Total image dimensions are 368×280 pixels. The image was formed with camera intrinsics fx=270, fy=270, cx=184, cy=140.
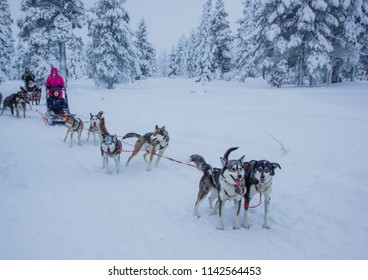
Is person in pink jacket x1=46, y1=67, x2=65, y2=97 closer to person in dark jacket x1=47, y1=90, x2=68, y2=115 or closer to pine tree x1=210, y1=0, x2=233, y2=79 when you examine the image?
person in dark jacket x1=47, y1=90, x2=68, y2=115

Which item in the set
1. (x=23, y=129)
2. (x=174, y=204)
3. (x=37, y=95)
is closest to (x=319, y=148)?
(x=174, y=204)

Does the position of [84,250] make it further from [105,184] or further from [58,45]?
[58,45]

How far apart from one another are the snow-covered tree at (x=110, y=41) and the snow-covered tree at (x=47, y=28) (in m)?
1.71

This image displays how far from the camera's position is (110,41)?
23.6 meters

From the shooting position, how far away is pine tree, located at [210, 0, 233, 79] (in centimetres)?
3164

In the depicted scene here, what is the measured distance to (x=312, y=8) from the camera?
54.3ft

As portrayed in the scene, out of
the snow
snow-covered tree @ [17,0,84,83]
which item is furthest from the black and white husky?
snow-covered tree @ [17,0,84,83]

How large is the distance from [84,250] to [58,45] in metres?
22.5

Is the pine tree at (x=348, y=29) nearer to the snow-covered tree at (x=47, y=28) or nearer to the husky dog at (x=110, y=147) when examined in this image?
the husky dog at (x=110, y=147)

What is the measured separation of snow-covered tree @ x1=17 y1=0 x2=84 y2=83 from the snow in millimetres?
12988

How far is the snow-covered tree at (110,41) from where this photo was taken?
77.5 feet

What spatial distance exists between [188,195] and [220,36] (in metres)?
29.5

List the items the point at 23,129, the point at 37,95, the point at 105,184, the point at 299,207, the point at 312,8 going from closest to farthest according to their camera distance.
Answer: the point at 299,207 < the point at 105,184 < the point at 23,129 < the point at 312,8 < the point at 37,95

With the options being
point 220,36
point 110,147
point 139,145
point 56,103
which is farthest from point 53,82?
point 220,36
